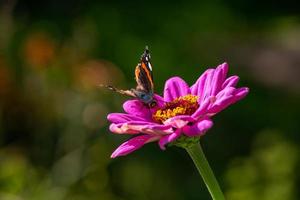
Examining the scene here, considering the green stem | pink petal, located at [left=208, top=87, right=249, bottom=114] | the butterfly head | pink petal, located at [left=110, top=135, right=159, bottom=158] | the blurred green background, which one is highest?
pink petal, located at [left=208, top=87, right=249, bottom=114]

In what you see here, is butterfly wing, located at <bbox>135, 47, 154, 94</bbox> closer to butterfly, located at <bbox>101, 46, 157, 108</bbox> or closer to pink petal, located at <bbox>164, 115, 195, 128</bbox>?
butterfly, located at <bbox>101, 46, 157, 108</bbox>

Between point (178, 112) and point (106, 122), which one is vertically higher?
point (178, 112)

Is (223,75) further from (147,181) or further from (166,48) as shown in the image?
(166,48)

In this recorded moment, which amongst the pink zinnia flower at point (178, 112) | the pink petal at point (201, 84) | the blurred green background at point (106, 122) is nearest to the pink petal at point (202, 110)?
the pink zinnia flower at point (178, 112)

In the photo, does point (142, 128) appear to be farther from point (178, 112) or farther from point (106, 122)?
point (106, 122)

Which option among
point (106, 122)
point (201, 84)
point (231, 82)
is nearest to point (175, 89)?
point (201, 84)

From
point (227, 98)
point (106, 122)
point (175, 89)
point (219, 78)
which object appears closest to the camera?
point (227, 98)

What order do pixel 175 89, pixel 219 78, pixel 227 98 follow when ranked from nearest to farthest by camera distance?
pixel 227 98 → pixel 219 78 → pixel 175 89

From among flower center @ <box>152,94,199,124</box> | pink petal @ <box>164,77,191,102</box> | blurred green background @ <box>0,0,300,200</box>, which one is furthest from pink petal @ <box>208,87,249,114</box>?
blurred green background @ <box>0,0,300,200</box>
